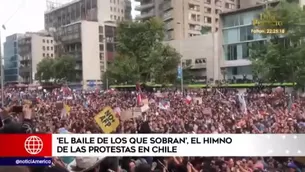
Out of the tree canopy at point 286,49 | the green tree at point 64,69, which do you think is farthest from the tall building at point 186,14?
the green tree at point 64,69

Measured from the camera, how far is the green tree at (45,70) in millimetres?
2584

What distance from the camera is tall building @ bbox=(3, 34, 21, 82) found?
8.20ft

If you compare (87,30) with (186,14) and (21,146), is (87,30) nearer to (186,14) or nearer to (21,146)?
(186,14)

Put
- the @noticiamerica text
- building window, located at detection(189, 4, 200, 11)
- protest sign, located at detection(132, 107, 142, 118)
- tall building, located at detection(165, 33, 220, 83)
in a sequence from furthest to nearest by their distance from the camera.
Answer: protest sign, located at detection(132, 107, 142, 118) → building window, located at detection(189, 4, 200, 11) → tall building, located at detection(165, 33, 220, 83) → the @noticiamerica text

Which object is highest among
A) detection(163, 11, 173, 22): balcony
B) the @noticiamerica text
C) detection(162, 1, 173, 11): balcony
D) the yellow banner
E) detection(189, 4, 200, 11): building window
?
detection(162, 1, 173, 11): balcony

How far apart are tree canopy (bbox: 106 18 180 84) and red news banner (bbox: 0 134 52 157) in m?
0.55

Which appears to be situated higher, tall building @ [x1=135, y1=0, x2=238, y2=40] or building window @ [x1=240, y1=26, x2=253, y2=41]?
tall building @ [x1=135, y1=0, x2=238, y2=40]

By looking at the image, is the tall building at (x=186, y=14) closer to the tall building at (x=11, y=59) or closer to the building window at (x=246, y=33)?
the building window at (x=246, y=33)

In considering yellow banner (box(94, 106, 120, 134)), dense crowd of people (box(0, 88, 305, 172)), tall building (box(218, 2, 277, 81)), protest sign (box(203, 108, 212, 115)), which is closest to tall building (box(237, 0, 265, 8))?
tall building (box(218, 2, 277, 81))

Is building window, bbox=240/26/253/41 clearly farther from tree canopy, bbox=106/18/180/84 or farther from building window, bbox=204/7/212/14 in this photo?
tree canopy, bbox=106/18/180/84

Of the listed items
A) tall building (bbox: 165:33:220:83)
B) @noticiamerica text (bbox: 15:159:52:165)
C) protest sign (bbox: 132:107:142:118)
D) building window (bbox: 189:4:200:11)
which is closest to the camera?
@noticiamerica text (bbox: 15:159:52:165)

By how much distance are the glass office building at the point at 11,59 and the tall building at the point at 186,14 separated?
29.0 inches

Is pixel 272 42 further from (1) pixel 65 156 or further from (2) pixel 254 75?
(1) pixel 65 156

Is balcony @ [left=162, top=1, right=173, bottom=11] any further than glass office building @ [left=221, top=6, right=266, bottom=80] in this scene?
Yes
